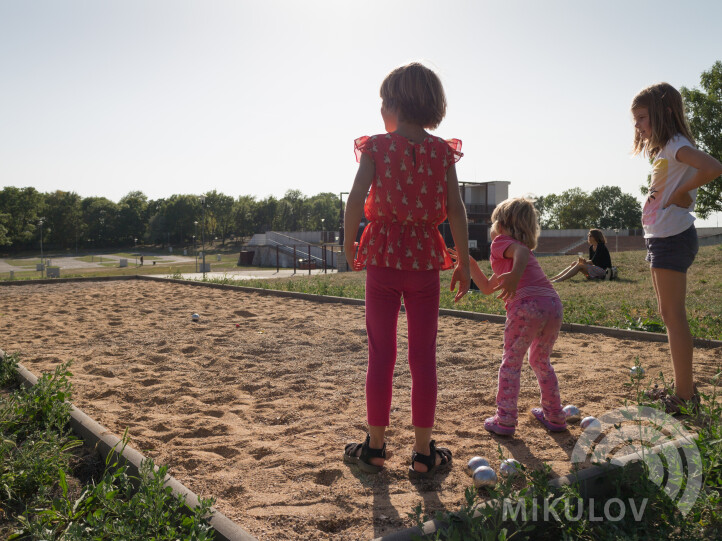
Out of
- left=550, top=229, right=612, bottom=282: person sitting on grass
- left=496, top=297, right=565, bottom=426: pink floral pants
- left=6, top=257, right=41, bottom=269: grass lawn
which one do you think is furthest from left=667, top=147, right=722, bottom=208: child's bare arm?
left=6, top=257, right=41, bottom=269: grass lawn

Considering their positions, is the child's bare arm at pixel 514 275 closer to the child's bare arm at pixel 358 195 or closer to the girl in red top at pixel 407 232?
the girl in red top at pixel 407 232

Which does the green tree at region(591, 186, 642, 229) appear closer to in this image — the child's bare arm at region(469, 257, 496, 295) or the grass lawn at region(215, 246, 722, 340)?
the grass lawn at region(215, 246, 722, 340)

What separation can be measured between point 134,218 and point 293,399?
111m

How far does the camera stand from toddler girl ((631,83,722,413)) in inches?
120

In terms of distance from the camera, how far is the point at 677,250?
10.1 ft

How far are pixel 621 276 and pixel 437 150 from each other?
11.1m

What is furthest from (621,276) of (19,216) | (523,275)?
(19,216)

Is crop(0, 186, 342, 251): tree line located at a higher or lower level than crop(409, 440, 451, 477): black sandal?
higher

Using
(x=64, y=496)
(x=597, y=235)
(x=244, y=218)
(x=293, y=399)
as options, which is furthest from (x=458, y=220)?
(x=244, y=218)

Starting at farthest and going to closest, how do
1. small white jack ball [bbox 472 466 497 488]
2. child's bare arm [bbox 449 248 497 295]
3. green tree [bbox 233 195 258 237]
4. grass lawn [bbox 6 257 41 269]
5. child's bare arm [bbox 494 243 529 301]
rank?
green tree [bbox 233 195 258 237] < grass lawn [bbox 6 257 41 269] < child's bare arm [bbox 449 248 497 295] < child's bare arm [bbox 494 243 529 301] < small white jack ball [bbox 472 466 497 488]

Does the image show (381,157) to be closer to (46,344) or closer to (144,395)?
(144,395)

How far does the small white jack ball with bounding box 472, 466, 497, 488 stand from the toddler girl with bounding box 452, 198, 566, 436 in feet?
2.17

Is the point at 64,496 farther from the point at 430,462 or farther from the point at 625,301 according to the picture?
the point at 625,301

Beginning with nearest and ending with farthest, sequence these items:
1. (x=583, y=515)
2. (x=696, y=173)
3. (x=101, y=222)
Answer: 1. (x=583, y=515)
2. (x=696, y=173)
3. (x=101, y=222)
